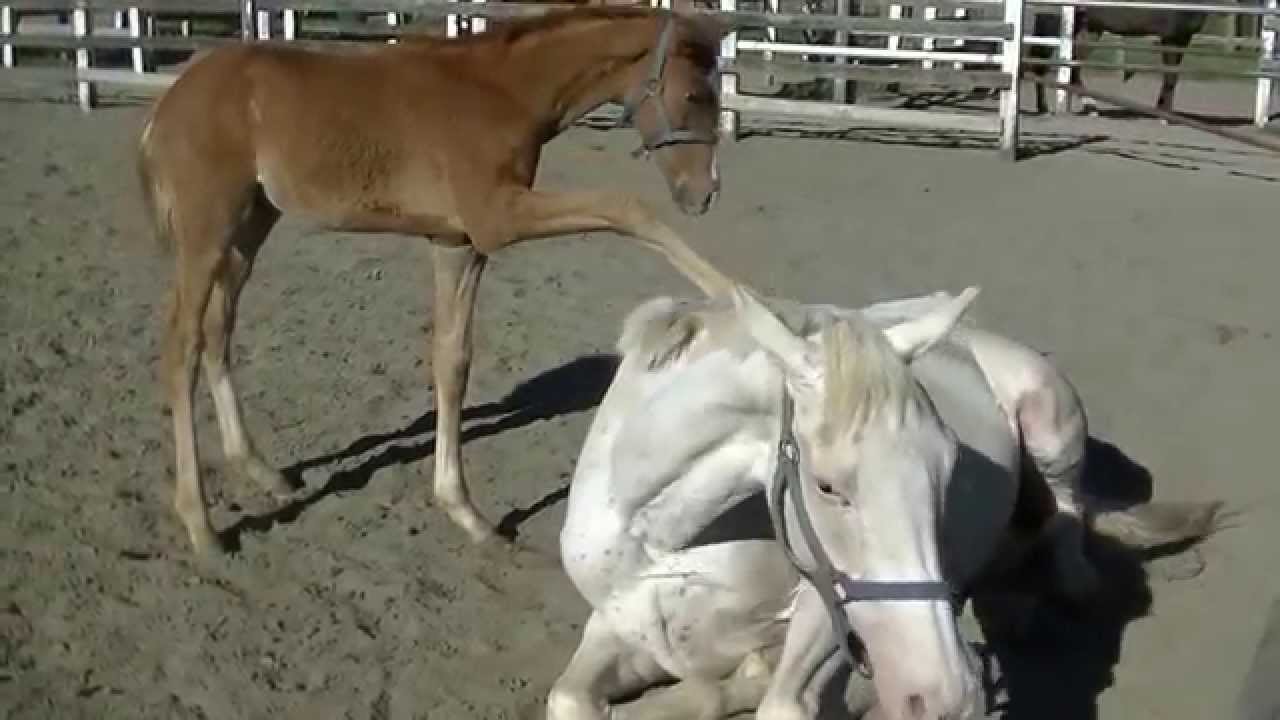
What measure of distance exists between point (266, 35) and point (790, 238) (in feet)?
23.4

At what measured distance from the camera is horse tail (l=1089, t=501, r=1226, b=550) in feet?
16.5

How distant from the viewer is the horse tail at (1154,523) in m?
5.02

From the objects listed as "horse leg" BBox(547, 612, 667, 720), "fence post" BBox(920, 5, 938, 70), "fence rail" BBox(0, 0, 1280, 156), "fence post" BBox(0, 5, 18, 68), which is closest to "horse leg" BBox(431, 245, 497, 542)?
"horse leg" BBox(547, 612, 667, 720)

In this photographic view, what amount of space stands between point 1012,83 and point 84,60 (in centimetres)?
718

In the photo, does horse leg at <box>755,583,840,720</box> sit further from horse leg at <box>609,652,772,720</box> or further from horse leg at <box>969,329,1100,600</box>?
horse leg at <box>969,329,1100,600</box>

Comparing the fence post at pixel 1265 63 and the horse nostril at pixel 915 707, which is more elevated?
the fence post at pixel 1265 63

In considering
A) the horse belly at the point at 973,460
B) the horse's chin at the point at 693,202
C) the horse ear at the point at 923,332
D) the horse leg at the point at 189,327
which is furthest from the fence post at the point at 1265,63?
the horse ear at the point at 923,332

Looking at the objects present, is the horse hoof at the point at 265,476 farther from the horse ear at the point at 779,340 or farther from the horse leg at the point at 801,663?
the horse ear at the point at 779,340

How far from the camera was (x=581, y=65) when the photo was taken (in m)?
5.41

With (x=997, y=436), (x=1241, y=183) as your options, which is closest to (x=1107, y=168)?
(x=1241, y=183)

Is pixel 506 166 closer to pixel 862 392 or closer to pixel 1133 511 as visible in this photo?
pixel 1133 511

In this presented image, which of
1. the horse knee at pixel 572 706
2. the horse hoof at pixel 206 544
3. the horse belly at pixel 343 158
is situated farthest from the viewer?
the horse belly at pixel 343 158

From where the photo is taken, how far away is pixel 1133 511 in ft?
16.6

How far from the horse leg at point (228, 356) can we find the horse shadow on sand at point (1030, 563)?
146mm
